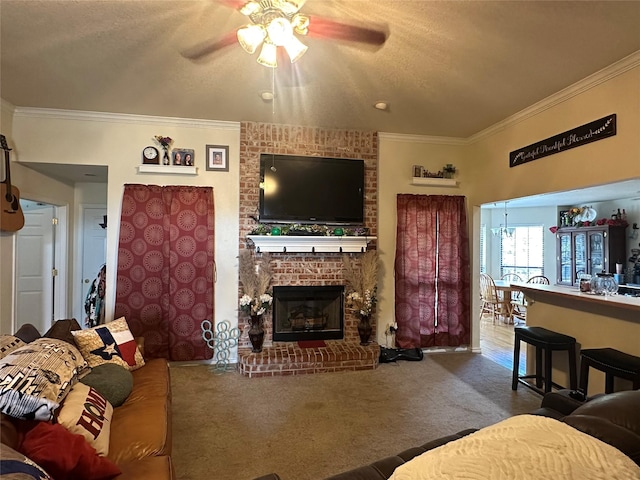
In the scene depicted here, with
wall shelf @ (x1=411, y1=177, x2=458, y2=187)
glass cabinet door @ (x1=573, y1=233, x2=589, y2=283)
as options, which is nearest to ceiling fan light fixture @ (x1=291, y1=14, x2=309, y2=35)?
wall shelf @ (x1=411, y1=177, x2=458, y2=187)

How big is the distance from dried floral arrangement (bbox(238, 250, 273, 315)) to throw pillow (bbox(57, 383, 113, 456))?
2.16m

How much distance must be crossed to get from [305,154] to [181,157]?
4.72 ft

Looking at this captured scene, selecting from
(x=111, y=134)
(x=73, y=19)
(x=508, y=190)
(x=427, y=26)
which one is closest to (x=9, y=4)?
(x=73, y=19)

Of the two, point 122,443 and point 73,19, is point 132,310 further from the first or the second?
Result: point 73,19

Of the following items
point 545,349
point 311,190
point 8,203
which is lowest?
point 545,349

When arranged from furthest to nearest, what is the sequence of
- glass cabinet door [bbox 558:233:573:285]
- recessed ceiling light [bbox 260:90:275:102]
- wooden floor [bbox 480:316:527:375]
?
glass cabinet door [bbox 558:233:573:285] < wooden floor [bbox 480:316:527:375] < recessed ceiling light [bbox 260:90:275:102]

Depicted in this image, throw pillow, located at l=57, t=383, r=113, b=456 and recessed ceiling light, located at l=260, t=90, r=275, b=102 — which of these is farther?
recessed ceiling light, located at l=260, t=90, r=275, b=102

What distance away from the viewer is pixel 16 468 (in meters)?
0.96

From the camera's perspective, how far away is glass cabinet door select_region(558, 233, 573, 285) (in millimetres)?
7371

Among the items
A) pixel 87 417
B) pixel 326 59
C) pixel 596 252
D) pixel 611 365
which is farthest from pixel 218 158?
pixel 596 252

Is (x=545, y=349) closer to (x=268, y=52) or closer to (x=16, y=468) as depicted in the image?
(x=268, y=52)

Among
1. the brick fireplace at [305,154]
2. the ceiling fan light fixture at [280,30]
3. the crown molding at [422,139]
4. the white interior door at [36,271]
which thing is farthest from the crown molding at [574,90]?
the white interior door at [36,271]

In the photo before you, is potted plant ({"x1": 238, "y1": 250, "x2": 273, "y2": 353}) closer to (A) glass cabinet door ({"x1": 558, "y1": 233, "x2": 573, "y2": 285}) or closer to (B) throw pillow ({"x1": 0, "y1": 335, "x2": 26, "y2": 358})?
(B) throw pillow ({"x1": 0, "y1": 335, "x2": 26, "y2": 358})

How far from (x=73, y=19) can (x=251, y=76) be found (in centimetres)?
121
